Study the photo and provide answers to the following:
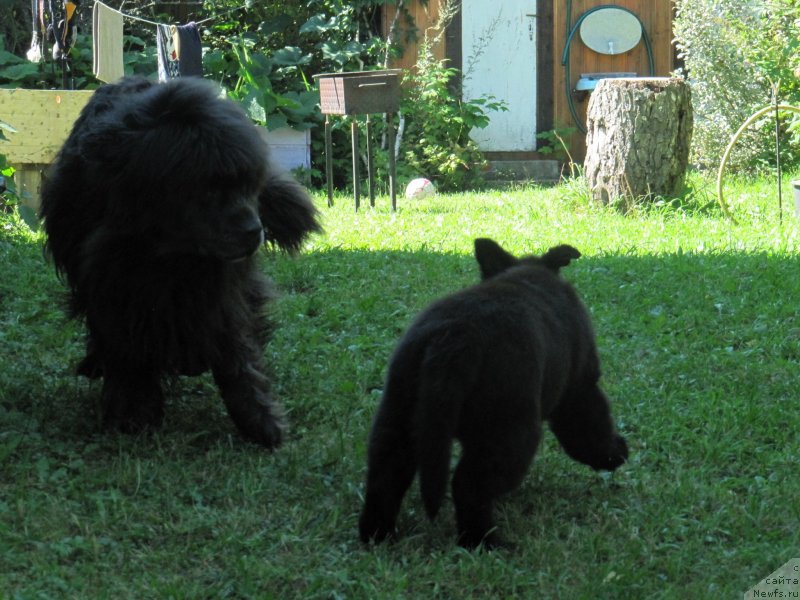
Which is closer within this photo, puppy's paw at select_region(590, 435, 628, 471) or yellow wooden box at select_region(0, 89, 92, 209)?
puppy's paw at select_region(590, 435, 628, 471)

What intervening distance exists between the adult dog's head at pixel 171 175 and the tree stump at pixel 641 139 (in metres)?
5.68

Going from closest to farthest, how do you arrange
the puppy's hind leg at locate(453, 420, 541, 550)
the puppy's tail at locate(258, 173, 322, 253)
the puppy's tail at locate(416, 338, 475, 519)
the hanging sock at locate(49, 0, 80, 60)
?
1. the puppy's tail at locate(416, 338, 475, 519)
2. the puppy's hind leg at locate(453, 420, 541, 550)
3. the puppy's tail at locate(258, 173, 322, 253)
4. the hanging sock at locate(49, 0, 80, 60)

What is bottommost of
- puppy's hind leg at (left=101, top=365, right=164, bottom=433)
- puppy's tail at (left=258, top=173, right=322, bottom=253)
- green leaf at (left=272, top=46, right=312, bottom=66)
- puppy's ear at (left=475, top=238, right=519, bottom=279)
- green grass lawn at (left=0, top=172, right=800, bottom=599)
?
green grass lawn at (left=0, top=172, right=800, bottom=599)

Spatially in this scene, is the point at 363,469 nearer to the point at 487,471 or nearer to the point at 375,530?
the point at 375,530

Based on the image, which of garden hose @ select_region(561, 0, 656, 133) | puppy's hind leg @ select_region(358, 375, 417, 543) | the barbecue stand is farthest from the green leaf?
puppy's hind leg @ select_region(358, 375, 417, 543)

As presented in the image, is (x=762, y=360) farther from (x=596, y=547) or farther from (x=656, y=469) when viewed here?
(x=596, y=547)

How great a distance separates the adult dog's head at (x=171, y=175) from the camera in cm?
351

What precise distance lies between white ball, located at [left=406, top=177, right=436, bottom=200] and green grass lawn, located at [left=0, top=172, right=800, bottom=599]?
3.86m

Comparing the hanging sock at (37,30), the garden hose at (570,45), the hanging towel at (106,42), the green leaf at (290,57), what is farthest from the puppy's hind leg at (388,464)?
the garden hose at (570,45)

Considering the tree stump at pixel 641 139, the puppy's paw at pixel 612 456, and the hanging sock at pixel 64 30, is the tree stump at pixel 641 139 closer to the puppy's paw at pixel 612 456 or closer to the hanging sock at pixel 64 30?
the hanging sock at pixel 64 30

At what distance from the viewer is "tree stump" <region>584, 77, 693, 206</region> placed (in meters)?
8.84

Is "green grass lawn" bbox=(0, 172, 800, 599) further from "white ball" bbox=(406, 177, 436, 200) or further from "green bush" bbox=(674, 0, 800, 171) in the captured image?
"green bush" bbox=(674, 0, 800, 171)

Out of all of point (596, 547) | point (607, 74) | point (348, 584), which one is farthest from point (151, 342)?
point (607, 74)

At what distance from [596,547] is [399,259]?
410cm
